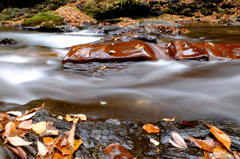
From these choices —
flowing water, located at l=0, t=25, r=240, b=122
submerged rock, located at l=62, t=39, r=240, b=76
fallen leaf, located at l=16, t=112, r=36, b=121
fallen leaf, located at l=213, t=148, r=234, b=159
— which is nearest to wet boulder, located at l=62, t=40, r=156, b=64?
submerged rock, located at l=62, t=39, r=240, b=76

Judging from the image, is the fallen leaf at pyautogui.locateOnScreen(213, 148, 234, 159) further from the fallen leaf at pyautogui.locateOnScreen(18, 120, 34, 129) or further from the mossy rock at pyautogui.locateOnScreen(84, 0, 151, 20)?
the mossy rock at pyautogui.locateOnScreen(84, 0, 151, 20)

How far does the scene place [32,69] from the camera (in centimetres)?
435

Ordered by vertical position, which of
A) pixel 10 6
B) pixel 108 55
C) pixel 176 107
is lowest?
pixel 176 107

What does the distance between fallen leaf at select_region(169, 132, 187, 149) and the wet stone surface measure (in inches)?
1.7

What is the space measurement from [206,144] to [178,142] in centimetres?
28

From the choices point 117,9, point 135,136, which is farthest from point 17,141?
point 117,9

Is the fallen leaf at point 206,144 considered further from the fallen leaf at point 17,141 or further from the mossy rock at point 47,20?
the mossy rock at point 47,20

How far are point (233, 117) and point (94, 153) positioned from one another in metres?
2.06

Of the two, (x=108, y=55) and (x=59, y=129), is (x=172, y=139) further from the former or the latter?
(x=108, y=55)

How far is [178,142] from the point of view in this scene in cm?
162

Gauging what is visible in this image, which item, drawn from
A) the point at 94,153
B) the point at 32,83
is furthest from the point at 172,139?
the point at 32,83

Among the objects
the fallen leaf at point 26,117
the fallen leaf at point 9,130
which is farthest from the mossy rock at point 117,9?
the fallen leaf at point 9,130

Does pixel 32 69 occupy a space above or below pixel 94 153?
above

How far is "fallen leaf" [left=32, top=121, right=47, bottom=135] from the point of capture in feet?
5.24
